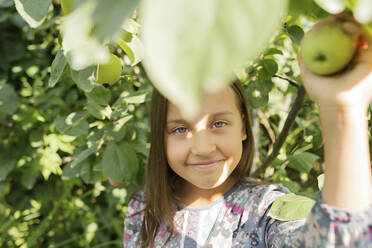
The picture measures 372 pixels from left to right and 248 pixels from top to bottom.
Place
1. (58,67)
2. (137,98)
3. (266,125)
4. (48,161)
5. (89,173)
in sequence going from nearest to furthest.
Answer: (58,67)
(137,98)
(89,173)
(266,125)
(48,161)

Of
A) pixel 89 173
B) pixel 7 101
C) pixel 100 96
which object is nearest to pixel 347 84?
pixel 100 96

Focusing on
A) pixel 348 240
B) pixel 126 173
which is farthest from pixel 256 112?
pixel 348 240

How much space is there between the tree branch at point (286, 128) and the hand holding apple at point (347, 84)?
507mm

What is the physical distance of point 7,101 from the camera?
1745 mm

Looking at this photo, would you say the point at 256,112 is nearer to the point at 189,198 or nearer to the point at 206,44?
the point at 189,198

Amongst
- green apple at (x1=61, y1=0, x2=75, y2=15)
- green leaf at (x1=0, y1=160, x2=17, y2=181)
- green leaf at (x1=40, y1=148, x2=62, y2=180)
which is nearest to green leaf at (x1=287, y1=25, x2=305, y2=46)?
green apple at (x1=61, y1=0, x2=75, y2=15)

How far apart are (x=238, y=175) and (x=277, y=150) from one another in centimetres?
16

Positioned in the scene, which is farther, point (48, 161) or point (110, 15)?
point (48, 161)

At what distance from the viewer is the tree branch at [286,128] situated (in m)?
1.14

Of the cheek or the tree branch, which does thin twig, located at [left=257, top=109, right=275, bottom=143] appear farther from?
the cheek

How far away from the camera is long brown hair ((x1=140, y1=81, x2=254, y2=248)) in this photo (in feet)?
3.76

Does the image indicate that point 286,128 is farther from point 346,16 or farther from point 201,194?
point 346,16

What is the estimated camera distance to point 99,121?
1.30m

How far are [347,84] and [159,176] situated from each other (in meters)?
0.73
